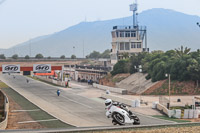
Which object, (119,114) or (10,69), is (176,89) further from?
(119,114)

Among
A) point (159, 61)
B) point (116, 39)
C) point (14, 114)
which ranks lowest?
point (14, 114)

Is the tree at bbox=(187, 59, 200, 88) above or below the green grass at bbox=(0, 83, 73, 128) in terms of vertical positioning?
above

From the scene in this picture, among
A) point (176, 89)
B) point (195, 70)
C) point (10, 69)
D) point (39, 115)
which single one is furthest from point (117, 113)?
point (10, 69)

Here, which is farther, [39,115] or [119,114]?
[39,115]

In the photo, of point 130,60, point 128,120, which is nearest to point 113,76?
point 130,60

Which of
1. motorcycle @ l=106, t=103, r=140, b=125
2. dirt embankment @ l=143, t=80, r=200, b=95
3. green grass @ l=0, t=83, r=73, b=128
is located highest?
motorcycle @ l=106, t=103, r=140, b=125

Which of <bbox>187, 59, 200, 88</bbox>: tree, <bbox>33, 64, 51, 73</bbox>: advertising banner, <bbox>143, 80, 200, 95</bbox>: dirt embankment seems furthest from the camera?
<bbox>33, 64, 51, 73</bbox>: advertising banner

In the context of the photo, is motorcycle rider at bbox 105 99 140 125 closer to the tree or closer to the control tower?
the tree

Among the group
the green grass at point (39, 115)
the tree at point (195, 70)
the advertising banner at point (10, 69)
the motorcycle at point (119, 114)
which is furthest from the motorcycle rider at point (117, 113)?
the advertising banner at point (10, 69)

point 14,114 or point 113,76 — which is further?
point 113,76

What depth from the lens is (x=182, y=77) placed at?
61250mm

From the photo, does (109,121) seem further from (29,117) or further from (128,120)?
(128,120)

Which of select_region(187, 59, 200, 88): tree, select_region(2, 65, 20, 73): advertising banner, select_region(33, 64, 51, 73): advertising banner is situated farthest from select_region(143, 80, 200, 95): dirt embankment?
select_region(2, 65, 20, 73): advertising banner

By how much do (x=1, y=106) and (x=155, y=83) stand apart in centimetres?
3022
